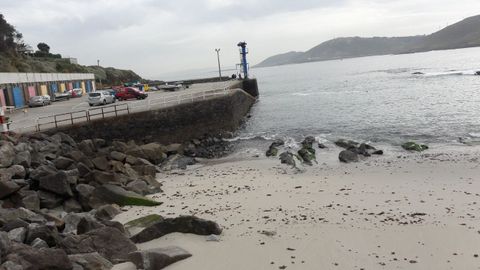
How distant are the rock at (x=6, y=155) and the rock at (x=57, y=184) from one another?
2.55m

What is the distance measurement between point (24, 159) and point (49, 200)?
12.3 feet

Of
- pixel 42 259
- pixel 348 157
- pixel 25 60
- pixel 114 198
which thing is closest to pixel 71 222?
pixel 114 198

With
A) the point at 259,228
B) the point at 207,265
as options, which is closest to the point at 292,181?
the point at 259,228

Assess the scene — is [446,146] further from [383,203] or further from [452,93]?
[452,93]

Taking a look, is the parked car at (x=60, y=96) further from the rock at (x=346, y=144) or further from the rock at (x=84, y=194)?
the rock at (x=84, y=194)

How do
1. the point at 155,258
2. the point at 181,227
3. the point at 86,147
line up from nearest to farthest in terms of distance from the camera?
the point at 155,258 < the point at 181,227 < the point at 86,147

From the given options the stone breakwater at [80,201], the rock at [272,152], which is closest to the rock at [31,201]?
the stone breakwater at [80,201]

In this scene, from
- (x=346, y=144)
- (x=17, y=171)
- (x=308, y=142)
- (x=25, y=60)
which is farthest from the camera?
(x=25, y=60)

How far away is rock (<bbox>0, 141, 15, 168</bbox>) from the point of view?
16.5 m

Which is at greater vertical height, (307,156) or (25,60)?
(25,60)

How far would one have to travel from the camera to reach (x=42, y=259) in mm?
8539

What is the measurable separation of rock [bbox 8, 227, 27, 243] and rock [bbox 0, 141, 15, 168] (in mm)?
7030

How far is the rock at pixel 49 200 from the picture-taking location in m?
14.4

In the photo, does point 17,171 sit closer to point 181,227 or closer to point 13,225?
point 13,225
